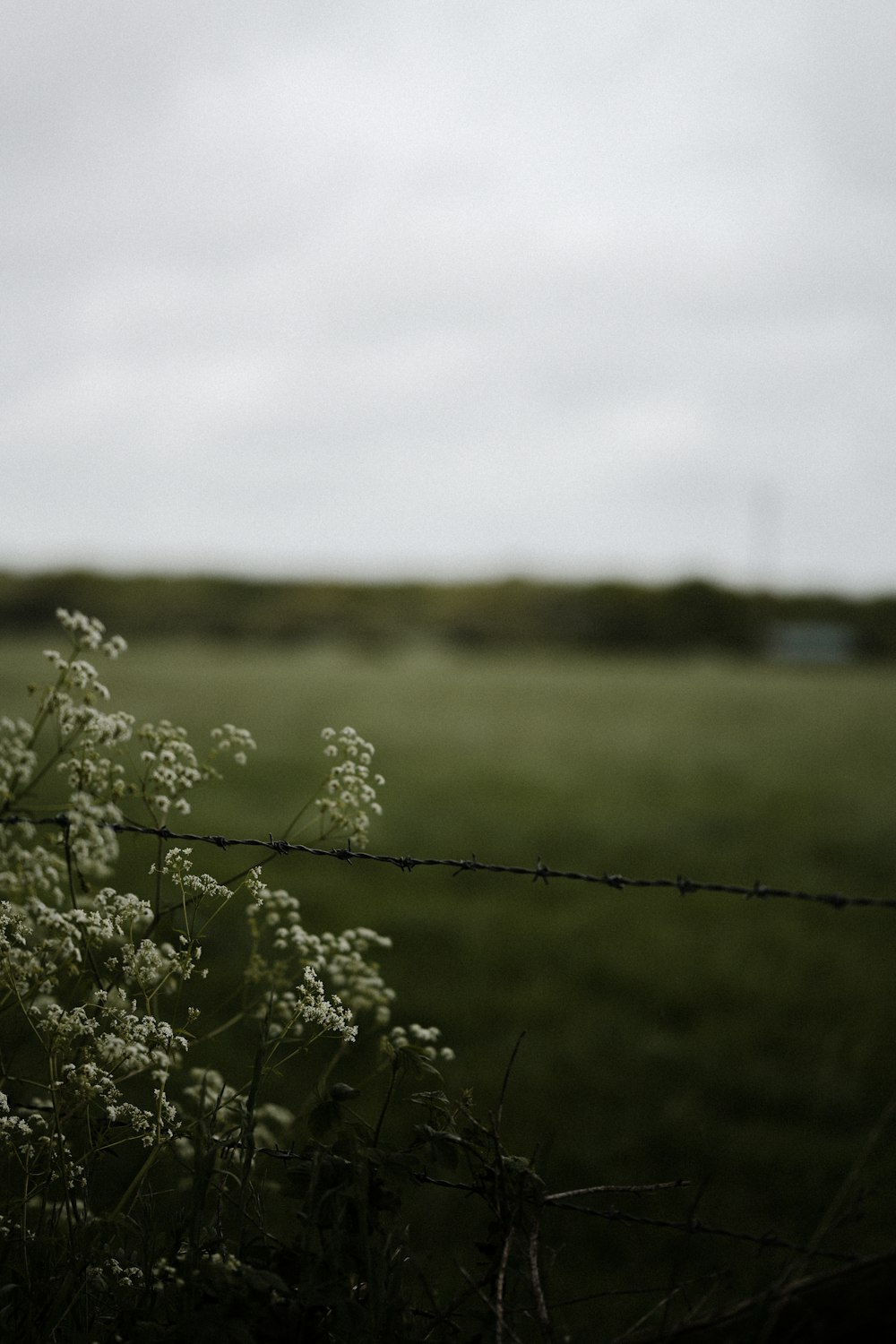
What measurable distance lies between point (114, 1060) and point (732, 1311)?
5.02 ft

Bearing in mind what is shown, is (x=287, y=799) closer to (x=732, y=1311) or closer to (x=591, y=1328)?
(x=591, y=1328)

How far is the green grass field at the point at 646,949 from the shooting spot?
534 cm

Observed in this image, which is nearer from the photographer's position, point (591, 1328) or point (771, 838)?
point (591, 1328)

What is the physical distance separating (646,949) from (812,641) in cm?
6620

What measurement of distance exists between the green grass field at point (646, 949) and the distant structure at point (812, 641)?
44.4 meters

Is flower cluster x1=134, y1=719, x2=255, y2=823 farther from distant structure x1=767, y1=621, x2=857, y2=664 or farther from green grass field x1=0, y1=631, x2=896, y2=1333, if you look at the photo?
distant structure x1=767, y1=621, x2=857, y2=664

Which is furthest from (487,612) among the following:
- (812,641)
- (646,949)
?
(646,949)

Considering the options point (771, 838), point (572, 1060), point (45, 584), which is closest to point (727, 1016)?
point (572, 1060)

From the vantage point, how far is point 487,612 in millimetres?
67125

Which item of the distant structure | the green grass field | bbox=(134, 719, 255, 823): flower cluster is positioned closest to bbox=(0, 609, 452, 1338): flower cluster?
bbox=(134, 719, 255, 823): flower cluster

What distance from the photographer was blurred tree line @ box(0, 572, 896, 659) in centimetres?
6353

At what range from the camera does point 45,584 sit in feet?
186

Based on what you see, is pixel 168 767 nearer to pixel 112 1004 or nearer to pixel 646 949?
pixel 112 1004

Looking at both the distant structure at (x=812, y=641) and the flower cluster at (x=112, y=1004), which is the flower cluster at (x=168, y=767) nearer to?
the flower cluster at (x=112, y=1004)
